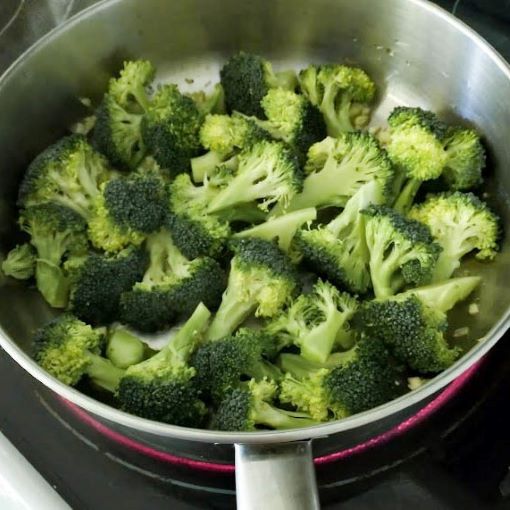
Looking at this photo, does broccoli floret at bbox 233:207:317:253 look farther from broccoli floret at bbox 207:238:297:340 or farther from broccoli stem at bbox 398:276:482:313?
broccoli stem at bbox 398:276:482:313

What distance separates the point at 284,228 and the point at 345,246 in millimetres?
84

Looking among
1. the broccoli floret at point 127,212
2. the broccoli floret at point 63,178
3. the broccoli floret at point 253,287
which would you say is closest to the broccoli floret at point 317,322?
the broccoli floret at point 253,287

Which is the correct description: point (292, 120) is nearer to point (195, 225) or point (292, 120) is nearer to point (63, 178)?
point (195, 225)

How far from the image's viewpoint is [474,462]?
815 millimetres

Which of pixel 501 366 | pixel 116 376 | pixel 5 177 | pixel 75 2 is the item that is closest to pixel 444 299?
pixel 501 366

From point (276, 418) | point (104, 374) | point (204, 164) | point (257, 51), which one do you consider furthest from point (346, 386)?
point (257, 51)

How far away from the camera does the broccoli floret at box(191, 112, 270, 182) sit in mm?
1024

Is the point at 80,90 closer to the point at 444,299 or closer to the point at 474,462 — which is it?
the point at 444,299

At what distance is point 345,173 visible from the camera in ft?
3.21

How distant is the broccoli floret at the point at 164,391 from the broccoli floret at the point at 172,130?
0.31m

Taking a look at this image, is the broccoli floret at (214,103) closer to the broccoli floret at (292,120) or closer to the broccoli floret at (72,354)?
the broccoli floret at (292,120)

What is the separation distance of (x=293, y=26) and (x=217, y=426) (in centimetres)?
66

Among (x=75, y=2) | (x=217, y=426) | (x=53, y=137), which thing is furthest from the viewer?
(x=75, y=2)

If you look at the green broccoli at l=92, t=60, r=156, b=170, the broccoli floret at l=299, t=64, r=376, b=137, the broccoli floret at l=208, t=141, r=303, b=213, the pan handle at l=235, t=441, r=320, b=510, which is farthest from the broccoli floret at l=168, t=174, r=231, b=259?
the pan handle at l=235, t=441, r=320, b=510
